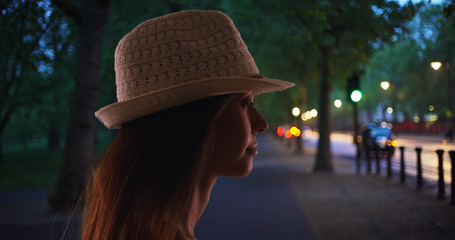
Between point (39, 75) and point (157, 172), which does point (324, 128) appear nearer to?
point (39, 75)

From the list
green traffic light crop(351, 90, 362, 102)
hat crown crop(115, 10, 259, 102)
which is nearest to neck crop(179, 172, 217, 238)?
hat crown crop(115, 10, 259, 102)

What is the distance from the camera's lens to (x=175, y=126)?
3.98 feet

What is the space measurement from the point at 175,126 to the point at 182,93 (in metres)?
0.10

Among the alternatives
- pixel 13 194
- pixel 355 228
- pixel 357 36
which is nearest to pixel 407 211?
pixel 355 228

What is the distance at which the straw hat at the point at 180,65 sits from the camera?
3.92 feet

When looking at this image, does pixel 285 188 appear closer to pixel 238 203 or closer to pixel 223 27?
pixel 238 203

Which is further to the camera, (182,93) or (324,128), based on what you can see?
(324,128)

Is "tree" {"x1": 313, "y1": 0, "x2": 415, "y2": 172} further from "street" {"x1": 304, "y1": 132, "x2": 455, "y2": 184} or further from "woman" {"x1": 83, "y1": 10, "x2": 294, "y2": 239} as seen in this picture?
"woman" {"x1": 83, "y1": 10, "x2": 294, "y2": 239}

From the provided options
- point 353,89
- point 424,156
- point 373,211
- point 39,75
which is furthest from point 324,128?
point 39,75

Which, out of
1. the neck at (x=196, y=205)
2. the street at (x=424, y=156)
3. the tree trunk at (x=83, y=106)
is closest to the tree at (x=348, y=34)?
the street at (x=424, y=156)

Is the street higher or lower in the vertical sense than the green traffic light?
lower

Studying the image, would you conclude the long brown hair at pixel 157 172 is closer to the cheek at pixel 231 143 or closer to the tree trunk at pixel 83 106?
the cheek at pixel 231 143

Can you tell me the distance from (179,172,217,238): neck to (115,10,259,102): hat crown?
0.32 m

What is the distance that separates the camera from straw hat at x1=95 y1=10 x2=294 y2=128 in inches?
47.1
